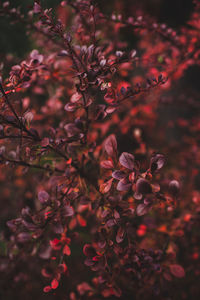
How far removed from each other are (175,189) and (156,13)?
2.92 meters

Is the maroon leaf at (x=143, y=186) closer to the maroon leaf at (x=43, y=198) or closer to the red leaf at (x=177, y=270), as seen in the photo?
the maroon leaf at (x=43, y=198)

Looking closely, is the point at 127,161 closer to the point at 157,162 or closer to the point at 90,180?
the point at 157,162

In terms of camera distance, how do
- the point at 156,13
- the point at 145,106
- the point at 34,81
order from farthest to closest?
the point at 156,13
the point at 145,106
the point at 34,81

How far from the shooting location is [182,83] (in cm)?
249

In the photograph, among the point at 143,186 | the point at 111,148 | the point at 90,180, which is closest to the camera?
the point at 143,186

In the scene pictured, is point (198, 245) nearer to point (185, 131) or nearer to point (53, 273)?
point (53, 273)

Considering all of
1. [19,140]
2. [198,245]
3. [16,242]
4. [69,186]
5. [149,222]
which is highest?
[19,140]

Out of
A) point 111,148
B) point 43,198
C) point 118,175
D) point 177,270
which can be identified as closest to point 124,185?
point 118,175

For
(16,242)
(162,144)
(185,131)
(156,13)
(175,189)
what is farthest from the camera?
(156,13)

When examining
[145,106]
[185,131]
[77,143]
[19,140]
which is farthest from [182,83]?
[19,140]

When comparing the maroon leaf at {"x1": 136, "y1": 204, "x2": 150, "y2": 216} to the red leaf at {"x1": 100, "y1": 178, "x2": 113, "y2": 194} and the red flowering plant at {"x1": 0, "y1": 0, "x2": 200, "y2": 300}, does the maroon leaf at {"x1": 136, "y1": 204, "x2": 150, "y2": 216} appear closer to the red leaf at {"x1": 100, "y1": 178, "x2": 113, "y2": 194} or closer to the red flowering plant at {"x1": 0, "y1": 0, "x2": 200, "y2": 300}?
the red flowering plant at {"x1": 0, "y1": 0, "x2": 200, "y2": 300}

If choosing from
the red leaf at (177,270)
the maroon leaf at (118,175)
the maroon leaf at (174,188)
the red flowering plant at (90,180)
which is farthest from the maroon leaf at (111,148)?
the red leaf at (177,270)

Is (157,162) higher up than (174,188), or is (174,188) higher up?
(157,162)

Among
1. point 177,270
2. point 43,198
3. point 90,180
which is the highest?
point 43,198
